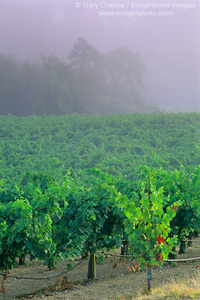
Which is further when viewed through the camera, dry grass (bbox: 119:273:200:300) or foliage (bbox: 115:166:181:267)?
foliage (bbox: 115:166:181:267)

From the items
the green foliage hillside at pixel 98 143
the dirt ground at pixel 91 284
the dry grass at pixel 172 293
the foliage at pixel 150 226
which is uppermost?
the green foliage hillside at pixel 98 143

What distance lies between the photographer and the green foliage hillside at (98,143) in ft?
63.3

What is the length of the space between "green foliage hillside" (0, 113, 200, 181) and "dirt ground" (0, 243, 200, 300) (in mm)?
8559

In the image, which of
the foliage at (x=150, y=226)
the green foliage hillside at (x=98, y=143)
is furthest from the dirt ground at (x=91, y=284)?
the green foliage hillside at (x=98, y=143)

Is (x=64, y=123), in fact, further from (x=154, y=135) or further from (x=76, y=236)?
(x=76, y=236)

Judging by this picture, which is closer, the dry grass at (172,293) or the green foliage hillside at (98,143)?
the dry grass at (172,293)

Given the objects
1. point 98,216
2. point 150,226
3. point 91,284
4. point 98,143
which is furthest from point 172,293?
point 98,143

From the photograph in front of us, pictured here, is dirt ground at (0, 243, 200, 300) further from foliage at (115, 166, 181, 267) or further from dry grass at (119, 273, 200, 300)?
foliage at (115, 166, 181, 267)

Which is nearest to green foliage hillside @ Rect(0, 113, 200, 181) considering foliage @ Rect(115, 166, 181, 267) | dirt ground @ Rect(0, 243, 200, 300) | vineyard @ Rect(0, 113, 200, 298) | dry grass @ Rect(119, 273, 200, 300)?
vineyard @ Rect(0, 113, 200, 298)

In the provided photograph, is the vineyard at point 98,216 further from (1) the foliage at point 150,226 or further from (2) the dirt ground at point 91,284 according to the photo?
(2) the dirt ground at point 91,284

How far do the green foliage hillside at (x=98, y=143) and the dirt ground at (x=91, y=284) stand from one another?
8559mm

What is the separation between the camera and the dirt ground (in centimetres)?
642

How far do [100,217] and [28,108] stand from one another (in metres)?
26.9

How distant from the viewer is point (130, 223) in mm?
5715
